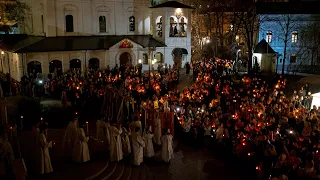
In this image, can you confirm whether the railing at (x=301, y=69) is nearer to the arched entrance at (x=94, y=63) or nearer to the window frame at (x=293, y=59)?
the window frame at (x=293, y=59)

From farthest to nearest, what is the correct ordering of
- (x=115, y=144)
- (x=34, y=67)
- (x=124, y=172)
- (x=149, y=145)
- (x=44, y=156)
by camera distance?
(x=34, y=67)
(x=149, y=145)
(x=115, y=144)
(x=124, y=172)
(x=44, y=156)

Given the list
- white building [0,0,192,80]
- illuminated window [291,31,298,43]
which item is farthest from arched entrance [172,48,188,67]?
illuminated window [291,31,298,43]

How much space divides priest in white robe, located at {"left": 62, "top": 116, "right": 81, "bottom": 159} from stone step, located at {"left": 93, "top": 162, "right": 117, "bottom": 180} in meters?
1.32

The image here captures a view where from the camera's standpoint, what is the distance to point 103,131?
14.8 metres

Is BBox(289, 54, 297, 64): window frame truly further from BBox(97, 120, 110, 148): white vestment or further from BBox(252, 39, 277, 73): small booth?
BBox(97, 120, 110, 148): white vestment

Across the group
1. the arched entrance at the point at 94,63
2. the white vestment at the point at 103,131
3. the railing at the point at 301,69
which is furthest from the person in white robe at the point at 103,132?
the railing at the point at 301,69

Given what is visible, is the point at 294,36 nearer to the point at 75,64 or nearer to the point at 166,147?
the point at 75,64

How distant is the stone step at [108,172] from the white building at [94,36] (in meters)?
21.3

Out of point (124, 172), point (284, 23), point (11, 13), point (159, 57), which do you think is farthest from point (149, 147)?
point (284, 23)

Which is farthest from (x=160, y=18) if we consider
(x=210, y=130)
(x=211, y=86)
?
(x=210, y=130)

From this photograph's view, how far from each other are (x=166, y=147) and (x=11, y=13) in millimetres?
27221

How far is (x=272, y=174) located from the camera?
11602 mm

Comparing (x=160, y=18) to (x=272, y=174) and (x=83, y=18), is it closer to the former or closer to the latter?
(x=83, y=18)

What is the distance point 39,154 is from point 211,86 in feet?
48.0
